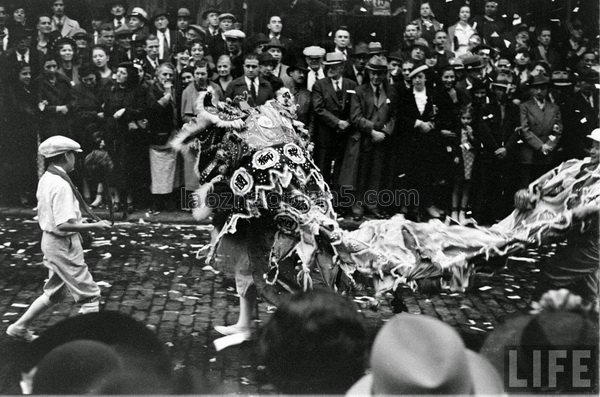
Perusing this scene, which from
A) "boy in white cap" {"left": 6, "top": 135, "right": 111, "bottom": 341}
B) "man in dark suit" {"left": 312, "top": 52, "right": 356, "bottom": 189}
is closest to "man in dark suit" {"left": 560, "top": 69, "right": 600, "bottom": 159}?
"man in dark suit" {"left": 312, "top": 52, "right": 356, "bottom": 189}

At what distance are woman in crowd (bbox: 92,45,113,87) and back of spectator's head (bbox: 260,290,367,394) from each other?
370cm

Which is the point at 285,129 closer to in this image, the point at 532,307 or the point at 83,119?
the point at 83,119

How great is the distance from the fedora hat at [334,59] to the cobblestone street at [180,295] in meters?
1.67

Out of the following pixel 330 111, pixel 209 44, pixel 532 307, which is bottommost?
pixel 532 307

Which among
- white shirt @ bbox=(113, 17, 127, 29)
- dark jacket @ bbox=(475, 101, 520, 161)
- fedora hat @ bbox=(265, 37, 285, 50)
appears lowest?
dark jacket @ bbox=(475, 101, 520, 161)

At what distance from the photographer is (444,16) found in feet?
22.2

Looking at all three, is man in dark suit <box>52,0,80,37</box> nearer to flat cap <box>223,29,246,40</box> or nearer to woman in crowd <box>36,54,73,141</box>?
woman in crowd <box>36,54,73,141</box>

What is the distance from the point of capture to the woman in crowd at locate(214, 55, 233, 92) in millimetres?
6649

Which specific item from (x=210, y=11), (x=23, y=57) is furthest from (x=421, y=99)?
(x=23, y=57)

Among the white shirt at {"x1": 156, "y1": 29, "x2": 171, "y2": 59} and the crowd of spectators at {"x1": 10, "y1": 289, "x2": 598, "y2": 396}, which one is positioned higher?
the white shirt at {"x1": 156, "y1": 29, "x2": 171, "y2": 59}

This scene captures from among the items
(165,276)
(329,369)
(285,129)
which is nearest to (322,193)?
(285,129)

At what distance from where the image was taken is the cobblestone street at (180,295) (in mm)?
5516

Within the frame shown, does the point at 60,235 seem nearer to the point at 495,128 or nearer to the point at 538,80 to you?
the point at 495,128

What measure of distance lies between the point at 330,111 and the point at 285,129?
141cm
